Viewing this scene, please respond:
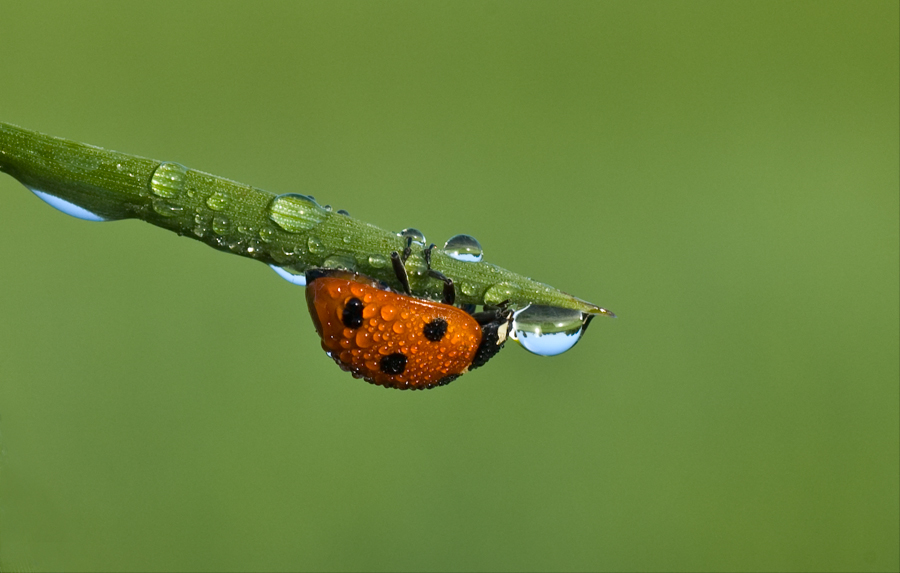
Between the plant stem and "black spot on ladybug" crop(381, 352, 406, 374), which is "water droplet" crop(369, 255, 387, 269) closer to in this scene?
the plant stem

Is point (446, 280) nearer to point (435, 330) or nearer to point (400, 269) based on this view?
point (400, 269)

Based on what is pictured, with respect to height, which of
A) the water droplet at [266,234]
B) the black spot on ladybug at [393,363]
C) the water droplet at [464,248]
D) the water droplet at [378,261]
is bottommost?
the black spot on ladybug at [393,363]

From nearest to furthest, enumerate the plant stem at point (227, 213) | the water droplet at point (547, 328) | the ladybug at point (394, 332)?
the plant stem at point (227, 213), the water droplet at point (547, 328), the ladybug at point (394, 332)

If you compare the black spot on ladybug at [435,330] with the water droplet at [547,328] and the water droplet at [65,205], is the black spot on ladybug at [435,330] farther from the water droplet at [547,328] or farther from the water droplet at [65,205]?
the water droplet at [65,205]

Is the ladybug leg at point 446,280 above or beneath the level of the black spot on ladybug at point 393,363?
above

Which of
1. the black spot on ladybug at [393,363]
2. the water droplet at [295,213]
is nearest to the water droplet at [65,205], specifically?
the water droplet at [295,213]

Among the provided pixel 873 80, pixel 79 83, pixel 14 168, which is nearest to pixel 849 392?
pixel 873 80

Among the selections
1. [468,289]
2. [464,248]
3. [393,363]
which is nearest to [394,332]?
[393,363]
